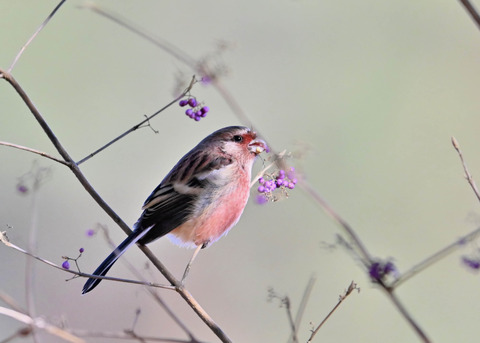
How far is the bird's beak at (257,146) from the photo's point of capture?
3.21m

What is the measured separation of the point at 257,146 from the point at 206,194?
343 mm

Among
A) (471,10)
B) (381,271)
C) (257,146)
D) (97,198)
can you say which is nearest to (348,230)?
(381,271)

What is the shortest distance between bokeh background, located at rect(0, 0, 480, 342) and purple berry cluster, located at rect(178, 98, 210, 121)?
96.0 inches

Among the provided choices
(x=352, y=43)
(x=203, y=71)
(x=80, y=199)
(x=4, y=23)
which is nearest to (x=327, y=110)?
(x=352, y=43)

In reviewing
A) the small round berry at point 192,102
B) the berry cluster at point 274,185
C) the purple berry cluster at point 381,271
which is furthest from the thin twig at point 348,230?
the small round berry at point 192,102

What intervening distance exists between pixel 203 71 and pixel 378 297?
19.0 ft

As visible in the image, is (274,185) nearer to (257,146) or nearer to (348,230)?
(257,146)

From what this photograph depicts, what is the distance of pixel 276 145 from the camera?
7328 millimetres

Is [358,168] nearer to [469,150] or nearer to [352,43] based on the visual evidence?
[469,150]

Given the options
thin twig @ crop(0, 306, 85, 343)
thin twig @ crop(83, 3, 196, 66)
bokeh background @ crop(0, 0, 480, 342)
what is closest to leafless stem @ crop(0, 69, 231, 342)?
thin twig @ crop(83, 3, 196, 66)

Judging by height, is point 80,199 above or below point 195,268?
above

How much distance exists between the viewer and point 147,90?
9633 millimetres

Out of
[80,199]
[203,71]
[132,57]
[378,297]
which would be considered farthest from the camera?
[132,57]

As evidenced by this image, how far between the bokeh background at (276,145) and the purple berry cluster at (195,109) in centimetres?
244
